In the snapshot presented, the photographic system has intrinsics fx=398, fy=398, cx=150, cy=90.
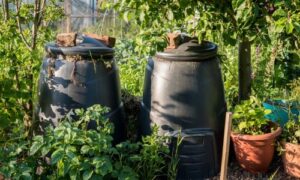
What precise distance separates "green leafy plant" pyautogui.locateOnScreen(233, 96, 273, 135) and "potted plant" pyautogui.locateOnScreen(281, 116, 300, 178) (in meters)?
0.11

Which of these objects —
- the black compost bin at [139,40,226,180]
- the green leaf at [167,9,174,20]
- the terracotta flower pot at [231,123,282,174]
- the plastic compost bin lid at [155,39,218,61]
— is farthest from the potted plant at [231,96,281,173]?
the green leaf at [167,9,174,20]

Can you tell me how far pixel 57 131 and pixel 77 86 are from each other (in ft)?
1.51

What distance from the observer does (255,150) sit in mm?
2334

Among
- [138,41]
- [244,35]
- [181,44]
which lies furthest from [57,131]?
[244,35]

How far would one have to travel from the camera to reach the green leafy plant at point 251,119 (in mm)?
2316

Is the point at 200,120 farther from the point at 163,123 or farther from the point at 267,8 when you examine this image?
the point at 267,8

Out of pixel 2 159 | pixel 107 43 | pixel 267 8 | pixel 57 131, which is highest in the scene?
pixel 267 8

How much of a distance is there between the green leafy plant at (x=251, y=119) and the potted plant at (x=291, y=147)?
106mm

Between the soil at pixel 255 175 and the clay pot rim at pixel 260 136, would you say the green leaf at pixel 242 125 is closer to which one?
the clay pot rim at pixel 260 136

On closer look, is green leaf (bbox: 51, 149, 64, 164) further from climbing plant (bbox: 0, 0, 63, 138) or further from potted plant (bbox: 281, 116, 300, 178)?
potted plant (bbox: 281, 116, 300, 178)

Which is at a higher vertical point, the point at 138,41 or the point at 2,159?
the point at 138,41

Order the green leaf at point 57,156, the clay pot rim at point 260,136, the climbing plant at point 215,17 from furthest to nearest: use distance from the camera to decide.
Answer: the clay pot rim at point 260,136 < the climbing plant at point 215,17 < the green leaf at point 57,156

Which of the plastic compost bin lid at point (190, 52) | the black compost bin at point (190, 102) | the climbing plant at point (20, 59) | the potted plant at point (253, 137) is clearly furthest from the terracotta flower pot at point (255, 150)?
the climbing plant at point (20, 59)

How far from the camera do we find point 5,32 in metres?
2.30
